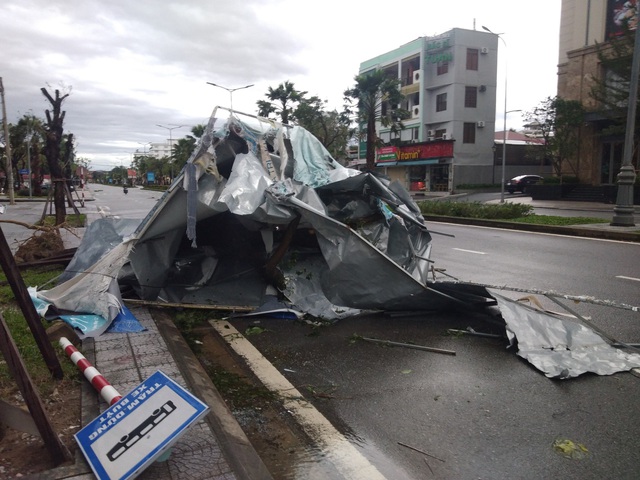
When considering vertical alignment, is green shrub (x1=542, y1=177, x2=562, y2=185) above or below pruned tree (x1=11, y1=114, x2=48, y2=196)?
below

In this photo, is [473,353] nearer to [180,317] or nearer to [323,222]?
[323,222]

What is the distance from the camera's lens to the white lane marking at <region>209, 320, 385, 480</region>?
290cm

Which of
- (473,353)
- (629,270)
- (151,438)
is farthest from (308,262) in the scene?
(629,270)

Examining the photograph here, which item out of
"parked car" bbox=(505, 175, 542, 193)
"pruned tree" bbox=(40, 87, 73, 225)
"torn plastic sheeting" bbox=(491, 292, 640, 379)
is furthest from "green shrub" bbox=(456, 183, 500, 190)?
"torn plastic sheeting" bbox=(491, 292, 640, 379)

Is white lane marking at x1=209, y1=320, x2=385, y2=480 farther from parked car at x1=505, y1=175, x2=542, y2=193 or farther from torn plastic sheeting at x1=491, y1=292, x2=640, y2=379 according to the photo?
parked car at x1=505, y1=175, x2=542, y2=193

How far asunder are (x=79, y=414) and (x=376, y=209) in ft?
14.0

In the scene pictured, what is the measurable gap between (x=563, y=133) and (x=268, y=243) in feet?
99.4

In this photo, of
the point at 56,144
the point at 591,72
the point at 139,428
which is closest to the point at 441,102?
the point at 591,72

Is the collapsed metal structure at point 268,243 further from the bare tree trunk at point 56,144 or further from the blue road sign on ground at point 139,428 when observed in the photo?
the bare tree trunk at point 56,144

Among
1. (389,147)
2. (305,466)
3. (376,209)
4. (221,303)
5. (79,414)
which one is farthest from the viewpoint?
Answer: (389,147)

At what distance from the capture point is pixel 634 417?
3395 millimetres

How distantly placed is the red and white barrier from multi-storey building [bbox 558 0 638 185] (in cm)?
3128

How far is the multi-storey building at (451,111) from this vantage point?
44125mm

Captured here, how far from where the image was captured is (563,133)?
31.2 m
